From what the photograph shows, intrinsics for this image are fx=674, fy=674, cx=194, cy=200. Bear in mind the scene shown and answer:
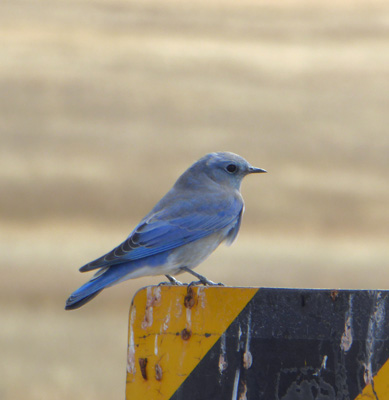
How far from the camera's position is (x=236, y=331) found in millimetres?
2570

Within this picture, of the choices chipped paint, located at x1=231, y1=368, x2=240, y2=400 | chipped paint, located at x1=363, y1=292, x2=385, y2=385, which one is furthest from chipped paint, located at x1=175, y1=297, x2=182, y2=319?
chipped paint, located at x1=363, y1=292, x2=385, y2=385

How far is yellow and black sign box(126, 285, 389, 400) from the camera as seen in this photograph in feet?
8.13

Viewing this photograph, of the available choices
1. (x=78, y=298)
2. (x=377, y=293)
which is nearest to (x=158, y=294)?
(x=377, y=293)

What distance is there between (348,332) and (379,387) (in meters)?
0.23

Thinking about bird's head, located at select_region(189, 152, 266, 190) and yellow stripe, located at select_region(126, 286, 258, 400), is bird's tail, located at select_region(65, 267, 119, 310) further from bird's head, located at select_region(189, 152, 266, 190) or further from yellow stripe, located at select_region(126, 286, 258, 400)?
bird's head, located at select_region(189, 152, 266, 190)

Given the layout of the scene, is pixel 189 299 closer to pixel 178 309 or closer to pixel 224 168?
pixel 178 309

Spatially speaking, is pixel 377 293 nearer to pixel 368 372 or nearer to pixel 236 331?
pixel 368 372

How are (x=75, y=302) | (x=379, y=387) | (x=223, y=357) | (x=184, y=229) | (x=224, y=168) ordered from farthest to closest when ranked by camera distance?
(x=224, y=168)
(x=184, y=229)
(x=75, y=302)
(x=223, y=357)
(x=379, y=387)

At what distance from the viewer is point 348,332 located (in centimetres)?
249

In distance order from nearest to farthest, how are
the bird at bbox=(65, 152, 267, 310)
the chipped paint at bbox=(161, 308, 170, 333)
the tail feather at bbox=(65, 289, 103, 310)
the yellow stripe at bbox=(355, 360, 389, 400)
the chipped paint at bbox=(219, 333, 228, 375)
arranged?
the yellow stripe at bbox=(355, 360, 389, 400)
the chipped paint at bbox=(219, 333, 228, 375)
the chipped paint at bbox=(161, 308, 170, 333)
the tail feather at bbox=(65, 289, 103, 310)
the bird at bbox=(65, 152, 267, 310)

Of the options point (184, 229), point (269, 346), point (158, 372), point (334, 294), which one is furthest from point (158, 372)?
point (184, 229)

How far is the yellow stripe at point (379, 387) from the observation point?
247cm

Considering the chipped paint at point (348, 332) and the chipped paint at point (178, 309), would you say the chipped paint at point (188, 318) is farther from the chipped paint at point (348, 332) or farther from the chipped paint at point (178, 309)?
the chipped paint at point (348, 332)

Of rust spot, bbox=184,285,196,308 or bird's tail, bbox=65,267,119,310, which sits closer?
rust spot, bbox=184,285,196,308
